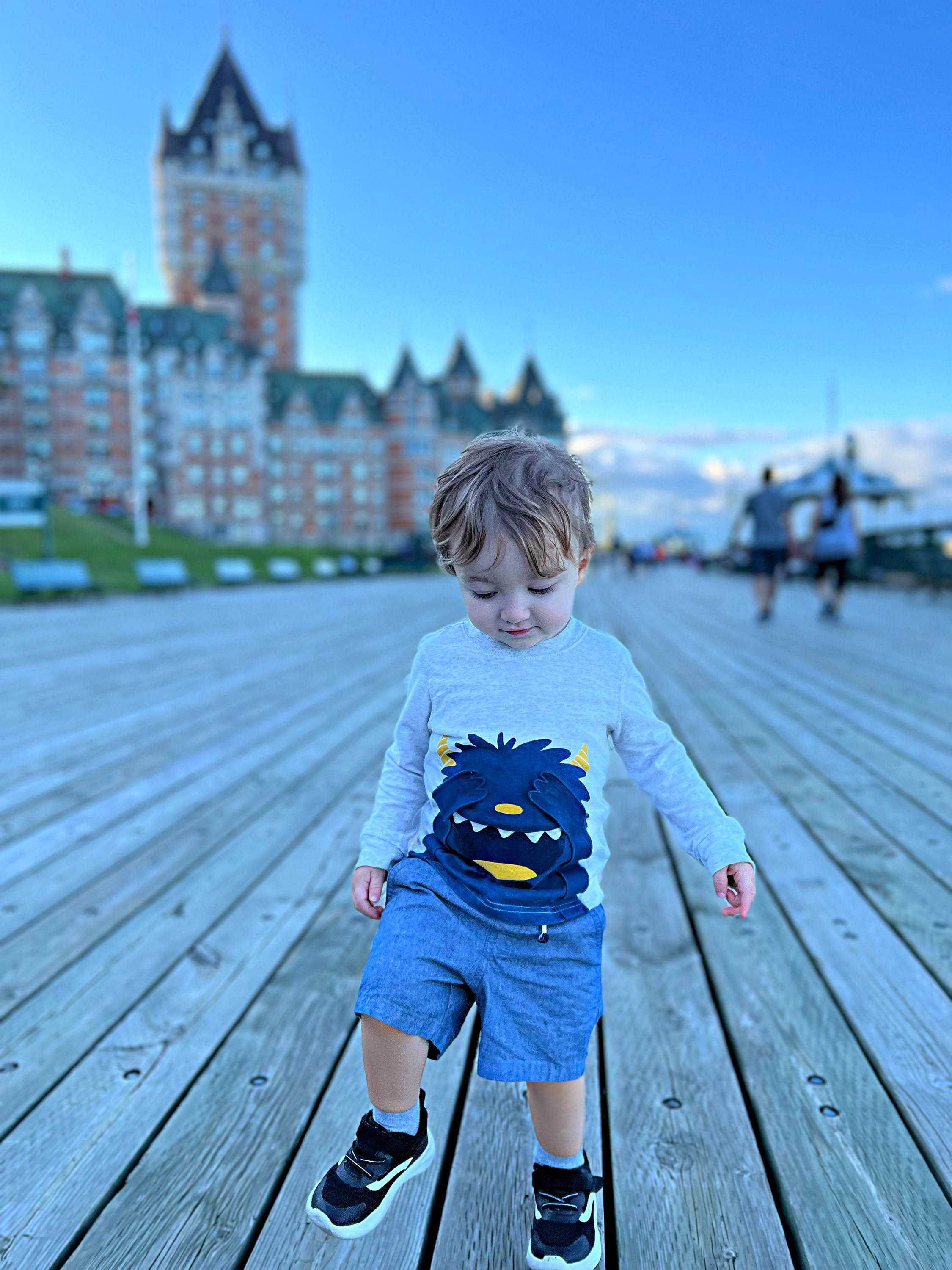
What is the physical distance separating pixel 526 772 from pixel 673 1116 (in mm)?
691

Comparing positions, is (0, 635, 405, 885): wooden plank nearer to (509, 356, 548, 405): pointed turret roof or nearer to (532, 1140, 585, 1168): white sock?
(532, 1140, 585, 1168): white sock

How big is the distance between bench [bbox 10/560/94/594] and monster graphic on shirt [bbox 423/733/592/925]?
16095 mm

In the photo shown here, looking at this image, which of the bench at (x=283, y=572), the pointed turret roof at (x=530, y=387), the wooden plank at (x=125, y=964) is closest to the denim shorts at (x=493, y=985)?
the wooden plank at (x=125, y=964)

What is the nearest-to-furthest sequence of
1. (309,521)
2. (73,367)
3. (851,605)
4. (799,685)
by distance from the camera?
(799,685) → (851,605) → (73,367) → (309,521)

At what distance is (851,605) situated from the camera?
47.4 feet

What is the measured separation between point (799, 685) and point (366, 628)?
587cm

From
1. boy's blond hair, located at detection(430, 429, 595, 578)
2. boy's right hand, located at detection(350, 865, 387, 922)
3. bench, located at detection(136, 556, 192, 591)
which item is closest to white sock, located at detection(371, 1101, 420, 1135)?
boy's right hand, located at detection(350, 865, 387, 922)

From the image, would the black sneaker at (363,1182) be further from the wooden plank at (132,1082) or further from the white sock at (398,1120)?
the wooden plank at (132,1082)

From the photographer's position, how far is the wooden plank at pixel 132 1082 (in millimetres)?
1363

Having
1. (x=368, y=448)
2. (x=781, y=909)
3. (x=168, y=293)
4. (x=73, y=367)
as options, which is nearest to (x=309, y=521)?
(x=368, y=448)

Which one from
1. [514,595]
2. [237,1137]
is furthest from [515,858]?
[237,1137]

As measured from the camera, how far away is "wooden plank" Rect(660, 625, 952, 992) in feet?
7.30

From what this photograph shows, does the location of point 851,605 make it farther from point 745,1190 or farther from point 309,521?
point 309,521

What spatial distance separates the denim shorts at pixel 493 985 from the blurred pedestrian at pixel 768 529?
9.78 metres
